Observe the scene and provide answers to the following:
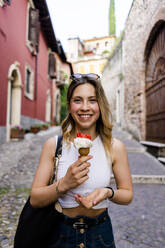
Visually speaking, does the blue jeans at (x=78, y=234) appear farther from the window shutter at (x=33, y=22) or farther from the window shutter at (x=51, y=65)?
the window shutter at (x=51, y=65)

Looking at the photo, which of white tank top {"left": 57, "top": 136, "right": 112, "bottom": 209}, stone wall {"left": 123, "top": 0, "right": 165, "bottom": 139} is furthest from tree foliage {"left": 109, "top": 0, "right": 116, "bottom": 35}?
white tank top {"left": 57, "top": 136, "right": 112, "bottom": 209}

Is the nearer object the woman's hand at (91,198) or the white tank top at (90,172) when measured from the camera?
the woman's hand at (91,198)

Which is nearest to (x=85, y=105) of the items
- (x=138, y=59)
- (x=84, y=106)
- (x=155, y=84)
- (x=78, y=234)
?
(x=84, y=106)

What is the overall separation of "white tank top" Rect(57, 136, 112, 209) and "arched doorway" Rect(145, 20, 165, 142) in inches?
197

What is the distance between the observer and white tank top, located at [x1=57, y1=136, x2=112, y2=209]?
47.4 inches

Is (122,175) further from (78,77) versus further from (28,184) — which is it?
(28,184)

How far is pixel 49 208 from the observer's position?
116 centimetres

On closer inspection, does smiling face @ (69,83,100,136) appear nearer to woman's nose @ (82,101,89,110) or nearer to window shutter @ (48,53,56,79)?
woman's nose @ (82,101,89,110)

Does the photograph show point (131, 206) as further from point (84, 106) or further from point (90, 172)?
point (84, 106)

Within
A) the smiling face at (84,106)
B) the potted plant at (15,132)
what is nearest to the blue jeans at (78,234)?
the smiling face at (84,106)

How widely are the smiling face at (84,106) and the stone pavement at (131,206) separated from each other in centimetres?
153

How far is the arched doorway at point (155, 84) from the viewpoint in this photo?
5855 millimetres

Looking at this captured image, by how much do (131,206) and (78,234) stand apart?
80.8 inches

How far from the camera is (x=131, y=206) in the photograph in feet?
9.82
